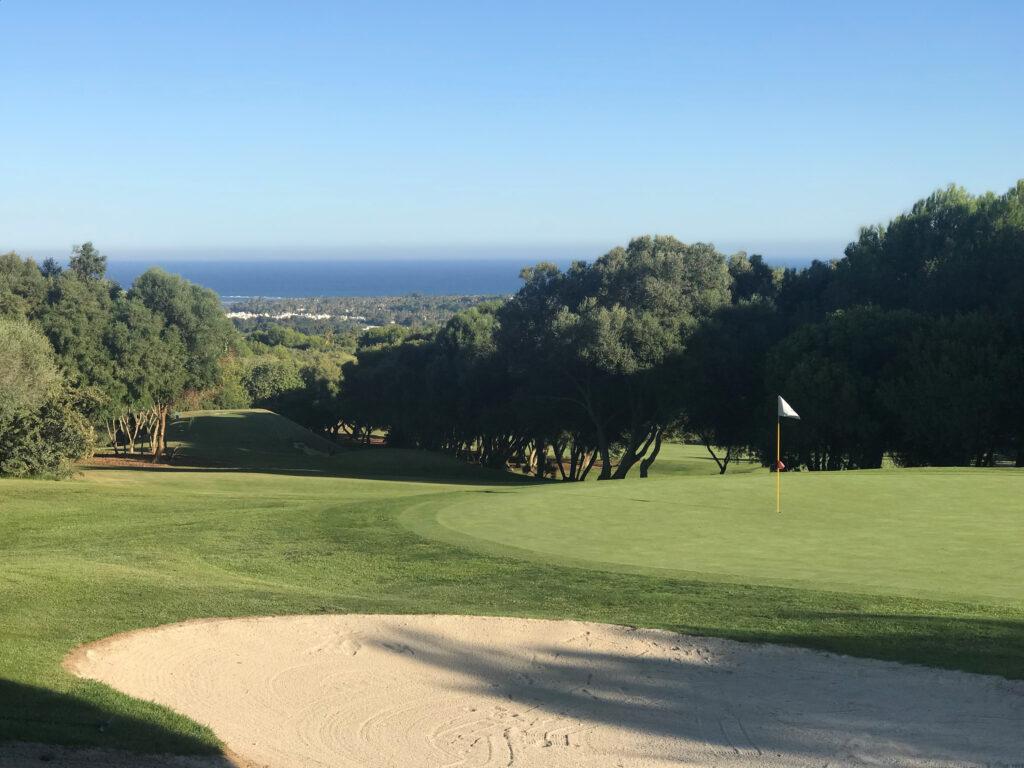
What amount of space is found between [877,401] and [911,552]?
2291 centimetres

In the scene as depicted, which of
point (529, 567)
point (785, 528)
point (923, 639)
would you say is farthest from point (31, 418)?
point (923, 639)

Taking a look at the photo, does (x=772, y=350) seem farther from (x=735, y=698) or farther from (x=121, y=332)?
(x=735, y=698)

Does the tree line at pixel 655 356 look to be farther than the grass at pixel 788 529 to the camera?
Yes

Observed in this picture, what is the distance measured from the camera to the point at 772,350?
38.8 m

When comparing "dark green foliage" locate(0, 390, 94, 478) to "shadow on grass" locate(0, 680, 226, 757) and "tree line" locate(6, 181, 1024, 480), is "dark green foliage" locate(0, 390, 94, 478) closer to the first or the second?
"tree line" locate(6, 181, 1024, 480)

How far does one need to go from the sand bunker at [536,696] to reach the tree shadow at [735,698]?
0.06 feet

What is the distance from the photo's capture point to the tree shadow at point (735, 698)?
6.79 m

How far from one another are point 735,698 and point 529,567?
5357 mm

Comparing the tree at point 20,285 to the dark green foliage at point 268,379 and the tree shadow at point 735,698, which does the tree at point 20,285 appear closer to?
the dark green foliage at point 268,379

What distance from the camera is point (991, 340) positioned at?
32906 mm

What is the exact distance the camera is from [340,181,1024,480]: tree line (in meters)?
33.2

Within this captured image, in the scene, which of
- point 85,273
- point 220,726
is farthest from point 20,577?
point 85,273

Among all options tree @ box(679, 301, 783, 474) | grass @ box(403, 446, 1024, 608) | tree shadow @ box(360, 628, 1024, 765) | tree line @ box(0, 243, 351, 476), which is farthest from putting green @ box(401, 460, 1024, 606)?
tree line @ box(0, 243, 351, 476)

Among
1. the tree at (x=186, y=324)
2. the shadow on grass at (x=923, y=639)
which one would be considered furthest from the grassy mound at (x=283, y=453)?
the shadow on grass at (x=923, y=639)
